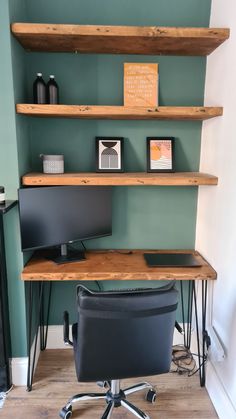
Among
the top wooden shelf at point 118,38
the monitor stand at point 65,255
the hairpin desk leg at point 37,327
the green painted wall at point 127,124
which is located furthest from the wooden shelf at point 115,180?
the top wooden shelf at point 118,38

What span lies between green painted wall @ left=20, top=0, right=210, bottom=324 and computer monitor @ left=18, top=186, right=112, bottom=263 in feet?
0.64

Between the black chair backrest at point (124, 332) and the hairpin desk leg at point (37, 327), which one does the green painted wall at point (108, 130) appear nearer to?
the hairpin desk leg at point (37, 327)

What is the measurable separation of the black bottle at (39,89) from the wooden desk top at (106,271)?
3.38 feet

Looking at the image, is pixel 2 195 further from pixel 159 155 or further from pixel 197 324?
pixel 197 324

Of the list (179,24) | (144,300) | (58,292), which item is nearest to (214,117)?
(179,24)

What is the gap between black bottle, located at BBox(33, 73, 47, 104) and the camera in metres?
1.97

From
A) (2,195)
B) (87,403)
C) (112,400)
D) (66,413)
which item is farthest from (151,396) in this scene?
(2,195)

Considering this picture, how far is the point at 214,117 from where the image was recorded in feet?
6.59

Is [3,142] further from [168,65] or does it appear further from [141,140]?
[168,65]

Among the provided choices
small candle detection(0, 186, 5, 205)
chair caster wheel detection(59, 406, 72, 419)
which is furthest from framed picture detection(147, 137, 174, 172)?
chair caster wheel detection(59, 406, 72, 419)

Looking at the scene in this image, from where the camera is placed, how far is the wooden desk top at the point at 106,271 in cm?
187

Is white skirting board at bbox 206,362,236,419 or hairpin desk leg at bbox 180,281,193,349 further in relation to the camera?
hairpin desk leg at bbox 180,281,193,349

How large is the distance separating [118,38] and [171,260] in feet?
4.62

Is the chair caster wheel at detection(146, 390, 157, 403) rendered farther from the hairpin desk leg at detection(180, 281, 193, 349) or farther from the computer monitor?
the computer monitor
